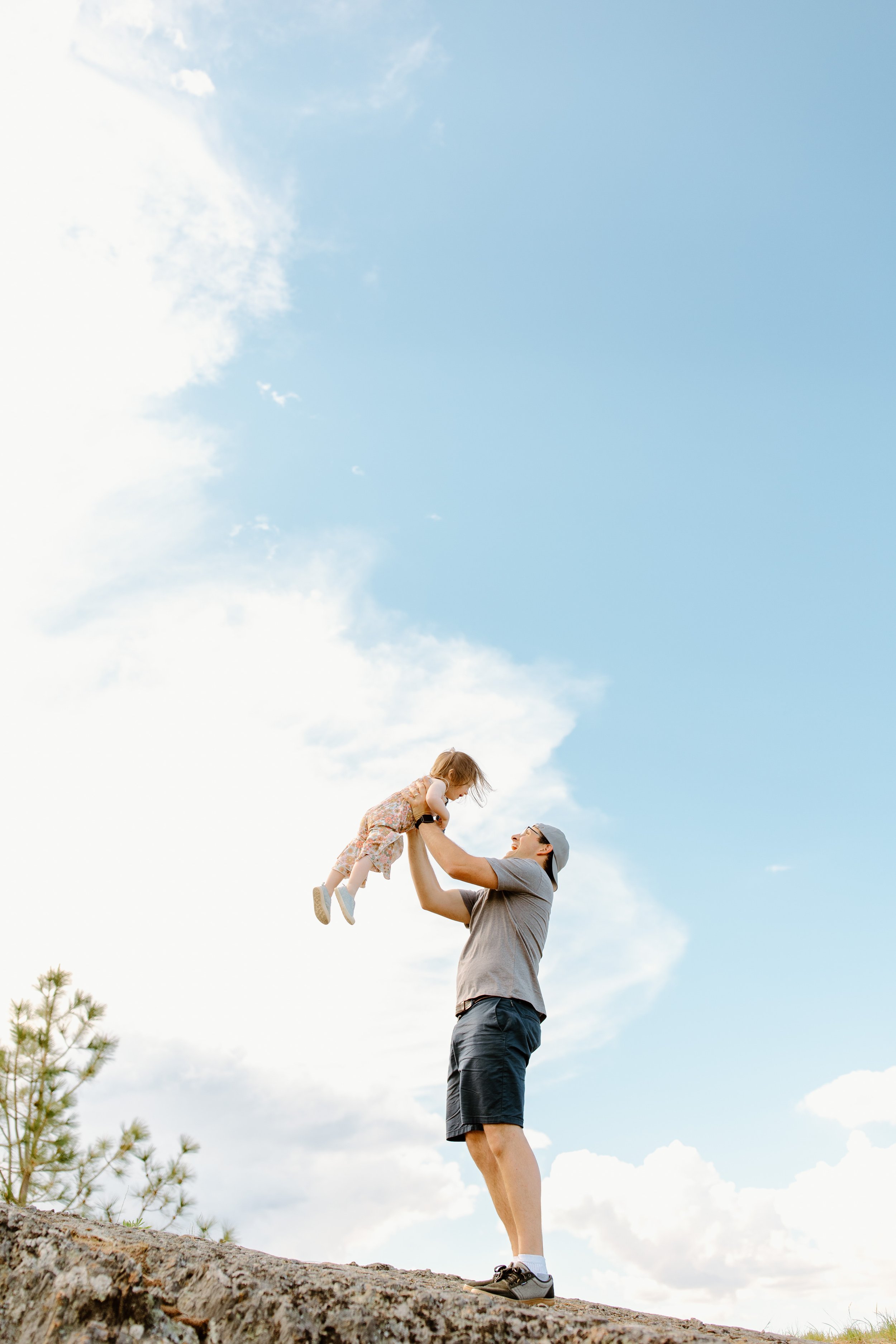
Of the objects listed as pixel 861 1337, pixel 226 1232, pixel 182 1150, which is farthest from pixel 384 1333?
pixel 182 1150

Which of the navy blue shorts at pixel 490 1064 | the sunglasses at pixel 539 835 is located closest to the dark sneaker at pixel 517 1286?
the navy blue shorts at pixel 490 1064

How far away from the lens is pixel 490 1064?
3.86m

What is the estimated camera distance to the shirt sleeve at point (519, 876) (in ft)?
14.3

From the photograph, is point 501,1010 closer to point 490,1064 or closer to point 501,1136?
point 490,1064

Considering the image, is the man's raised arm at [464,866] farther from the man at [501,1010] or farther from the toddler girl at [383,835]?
the toddler girl at [383,835]

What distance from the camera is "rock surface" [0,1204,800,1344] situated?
2.66m

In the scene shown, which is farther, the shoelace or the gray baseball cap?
the gray baseball cap

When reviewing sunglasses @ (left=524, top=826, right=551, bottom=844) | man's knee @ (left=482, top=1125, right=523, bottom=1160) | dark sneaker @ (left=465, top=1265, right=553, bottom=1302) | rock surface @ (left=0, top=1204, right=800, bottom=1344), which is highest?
sunglasses @ (left=524, top=826, right=551, bottom=844)

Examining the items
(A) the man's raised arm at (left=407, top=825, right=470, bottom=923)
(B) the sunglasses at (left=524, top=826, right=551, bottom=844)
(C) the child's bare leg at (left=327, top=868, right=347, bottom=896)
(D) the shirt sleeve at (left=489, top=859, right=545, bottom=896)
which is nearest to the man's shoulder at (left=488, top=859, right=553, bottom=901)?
(D) the shirt sleeve at (left=489, top=859, right=545, bottom=896)

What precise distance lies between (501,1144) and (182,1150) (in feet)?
27.7

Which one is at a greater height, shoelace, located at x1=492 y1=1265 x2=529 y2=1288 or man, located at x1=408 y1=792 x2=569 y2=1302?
man, located at x1=408 y1=792 x2=569 y2=1302

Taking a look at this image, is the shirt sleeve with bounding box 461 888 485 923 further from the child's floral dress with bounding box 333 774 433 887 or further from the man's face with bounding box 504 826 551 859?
the child's floral dress with bounding box 333 774 433 887

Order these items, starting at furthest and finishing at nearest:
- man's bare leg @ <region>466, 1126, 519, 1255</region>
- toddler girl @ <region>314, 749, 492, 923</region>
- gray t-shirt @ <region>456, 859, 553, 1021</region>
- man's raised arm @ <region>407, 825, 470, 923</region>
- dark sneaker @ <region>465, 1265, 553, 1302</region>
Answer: toddler girl @ <region>314, 749, 492, 923</region> → man's raised arm @ <region>407, 825, 470, 923</region> → gray t-shirt @ <region>456, 859, 553, 1021</region> → man's bare leg @ <region>466, 1126, 519, 1255</region> → dark sneaker @ <region>465, 1265, 553, 1302</region>

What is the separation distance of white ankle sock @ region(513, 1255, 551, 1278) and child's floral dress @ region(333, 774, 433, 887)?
255cm
